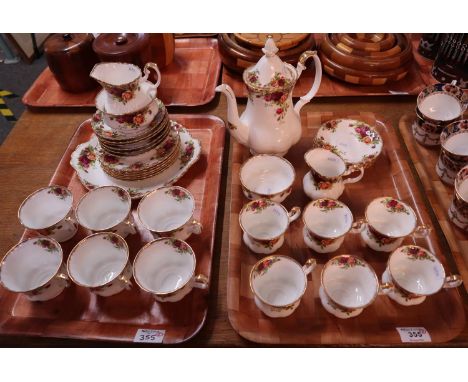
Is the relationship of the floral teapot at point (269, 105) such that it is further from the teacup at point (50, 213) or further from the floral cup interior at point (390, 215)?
the teacup at point (50, 213)

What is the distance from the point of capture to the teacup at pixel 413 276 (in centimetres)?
83

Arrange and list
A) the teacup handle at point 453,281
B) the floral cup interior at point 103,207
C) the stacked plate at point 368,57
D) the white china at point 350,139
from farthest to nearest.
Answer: the stacked plate at point 368,57 < the white china at point 350,139 < the floral cup interior at point 103,207 < the teacup handle at point 453,281

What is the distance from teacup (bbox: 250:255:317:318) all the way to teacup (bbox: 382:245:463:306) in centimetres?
19

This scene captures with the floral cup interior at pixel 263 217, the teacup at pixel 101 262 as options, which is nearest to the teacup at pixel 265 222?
the floral cup interior at pixel 263 217

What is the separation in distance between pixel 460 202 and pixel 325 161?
0.36 metres

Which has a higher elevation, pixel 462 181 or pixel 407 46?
pixel 407 46

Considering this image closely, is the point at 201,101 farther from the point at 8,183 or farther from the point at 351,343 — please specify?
the point at 351,343

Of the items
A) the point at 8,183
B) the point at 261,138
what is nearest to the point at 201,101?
the point at 261,138

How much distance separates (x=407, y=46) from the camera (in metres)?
1.41

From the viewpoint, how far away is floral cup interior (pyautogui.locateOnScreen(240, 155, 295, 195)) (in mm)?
1072

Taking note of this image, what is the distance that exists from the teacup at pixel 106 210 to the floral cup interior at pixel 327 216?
0.48 m

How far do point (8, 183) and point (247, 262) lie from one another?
83 centimetres

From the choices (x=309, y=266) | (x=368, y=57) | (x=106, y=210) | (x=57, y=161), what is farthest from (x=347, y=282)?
(x=57, y=161)

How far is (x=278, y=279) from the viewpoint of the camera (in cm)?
90
